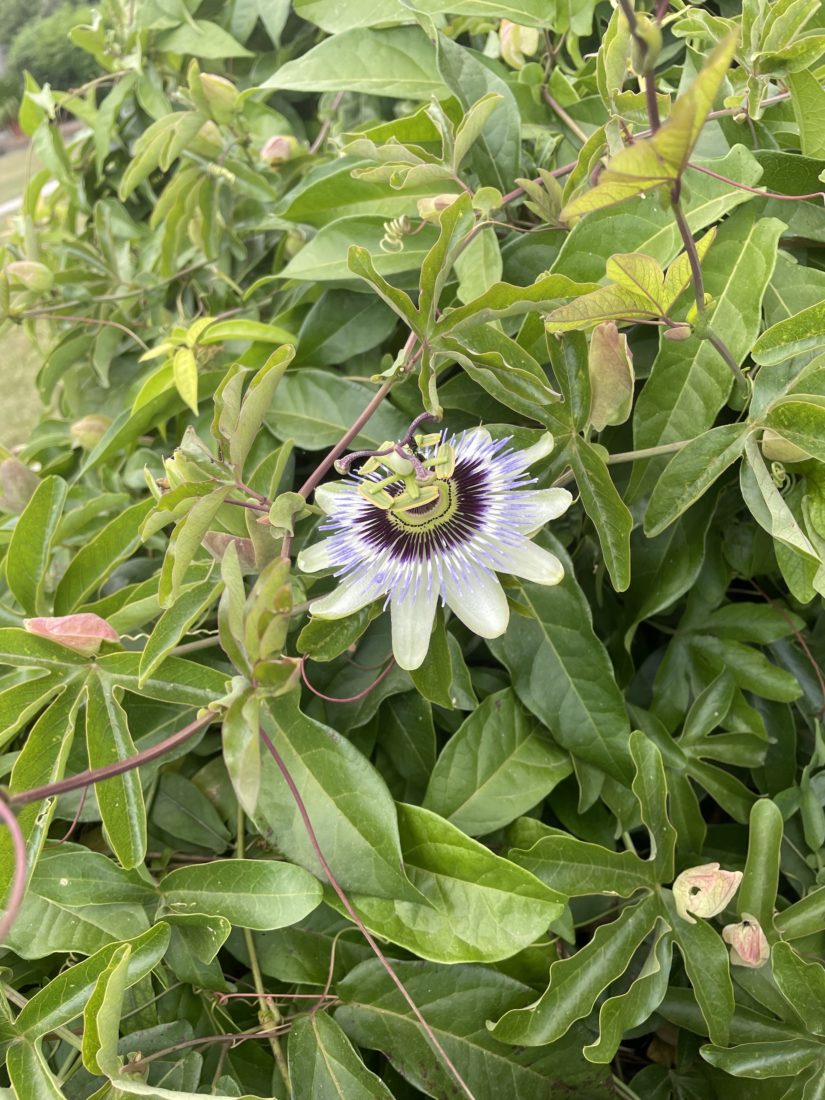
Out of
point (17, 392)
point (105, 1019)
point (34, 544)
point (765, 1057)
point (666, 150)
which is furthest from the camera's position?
point (17, 392)

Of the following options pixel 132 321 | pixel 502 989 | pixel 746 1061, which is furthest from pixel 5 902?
pixel 132 321

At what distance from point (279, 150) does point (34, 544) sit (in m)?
0.58

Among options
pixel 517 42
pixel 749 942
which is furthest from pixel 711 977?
pixel 517 42

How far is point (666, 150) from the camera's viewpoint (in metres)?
0.41

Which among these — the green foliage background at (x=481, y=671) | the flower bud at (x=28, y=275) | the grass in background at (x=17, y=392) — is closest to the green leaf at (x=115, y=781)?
the green foliage background at (x=481, y=671)

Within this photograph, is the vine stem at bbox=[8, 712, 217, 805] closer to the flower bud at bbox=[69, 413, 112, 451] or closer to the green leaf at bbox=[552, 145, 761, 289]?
the green leaf at bbox=[552, 145, 761, 289]

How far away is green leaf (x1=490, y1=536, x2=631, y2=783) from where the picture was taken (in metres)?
0.70

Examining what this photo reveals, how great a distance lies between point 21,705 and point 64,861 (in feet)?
0.43

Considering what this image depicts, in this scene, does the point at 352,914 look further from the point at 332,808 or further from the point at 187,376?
the point at 187,376

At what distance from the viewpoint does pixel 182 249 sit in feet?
4.07

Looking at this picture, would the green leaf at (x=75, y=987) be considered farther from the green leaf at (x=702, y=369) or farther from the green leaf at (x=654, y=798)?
the green leaf at (x=702, y=369)

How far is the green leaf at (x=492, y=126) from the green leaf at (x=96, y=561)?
17.8 inches

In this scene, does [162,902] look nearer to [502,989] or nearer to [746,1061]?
[502,989]

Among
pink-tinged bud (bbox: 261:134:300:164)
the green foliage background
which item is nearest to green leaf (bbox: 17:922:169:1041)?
the green foliage background
